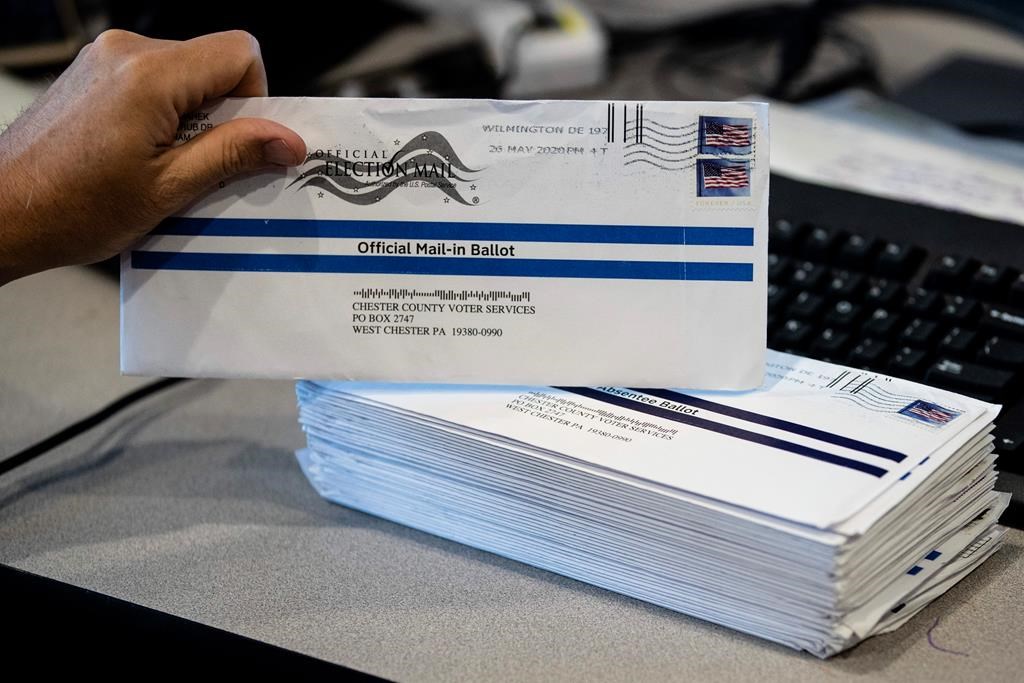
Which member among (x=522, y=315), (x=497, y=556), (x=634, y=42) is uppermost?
(x=634, y=42)

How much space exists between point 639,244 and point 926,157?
0.42 m

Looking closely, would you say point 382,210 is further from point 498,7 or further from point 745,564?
point 498,7

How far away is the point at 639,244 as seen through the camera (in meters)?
0.54

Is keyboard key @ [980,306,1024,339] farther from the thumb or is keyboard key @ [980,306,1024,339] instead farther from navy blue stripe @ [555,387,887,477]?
the thumb

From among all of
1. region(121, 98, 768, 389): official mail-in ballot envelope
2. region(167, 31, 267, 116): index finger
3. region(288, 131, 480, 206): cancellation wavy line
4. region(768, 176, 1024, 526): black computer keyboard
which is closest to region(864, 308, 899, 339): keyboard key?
region(768, 176, 1024, 526): black computer keyboard

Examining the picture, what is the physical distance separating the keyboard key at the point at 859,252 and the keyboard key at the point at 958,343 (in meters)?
0.08

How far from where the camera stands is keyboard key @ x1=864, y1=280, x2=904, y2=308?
64 cm

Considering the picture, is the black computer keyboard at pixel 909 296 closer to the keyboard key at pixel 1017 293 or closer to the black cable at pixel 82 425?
the keyboard key at pixel 1017 293

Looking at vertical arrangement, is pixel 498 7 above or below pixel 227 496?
above

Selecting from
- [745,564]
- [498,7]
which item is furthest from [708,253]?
[498,7]

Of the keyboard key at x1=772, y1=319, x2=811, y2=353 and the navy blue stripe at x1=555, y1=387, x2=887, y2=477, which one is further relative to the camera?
the keyboard key at x1=772, y1=319, x2=811, y2=353

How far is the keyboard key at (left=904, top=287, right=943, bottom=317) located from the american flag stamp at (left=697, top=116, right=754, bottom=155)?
167 mm

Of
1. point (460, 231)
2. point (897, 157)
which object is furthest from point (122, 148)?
point (897, 157)

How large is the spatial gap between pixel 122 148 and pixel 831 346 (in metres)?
0.38
